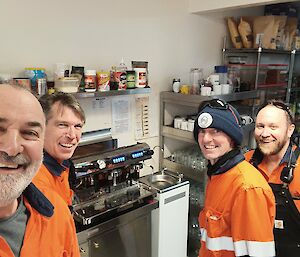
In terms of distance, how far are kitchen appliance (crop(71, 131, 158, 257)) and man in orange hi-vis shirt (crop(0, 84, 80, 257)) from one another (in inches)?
32.8

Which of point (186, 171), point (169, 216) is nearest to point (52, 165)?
point (169, 216)

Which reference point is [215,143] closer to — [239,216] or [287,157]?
[239,216]

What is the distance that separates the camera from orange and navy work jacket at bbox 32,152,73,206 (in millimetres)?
1299

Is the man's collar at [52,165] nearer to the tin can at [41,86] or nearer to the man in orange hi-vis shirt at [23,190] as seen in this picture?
the man in orange hi-vis shirt at [23,190]

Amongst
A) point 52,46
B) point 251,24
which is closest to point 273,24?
point 251,24

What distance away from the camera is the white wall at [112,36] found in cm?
195

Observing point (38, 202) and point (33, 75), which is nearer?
point (38, 202)

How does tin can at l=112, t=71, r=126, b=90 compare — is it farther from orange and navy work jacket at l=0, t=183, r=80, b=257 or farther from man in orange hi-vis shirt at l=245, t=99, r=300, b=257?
orange and navy work jacket at l=0, t=183, r=80, b=257

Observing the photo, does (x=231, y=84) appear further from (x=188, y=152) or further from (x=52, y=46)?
(x=52, y=46)

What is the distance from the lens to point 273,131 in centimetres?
162

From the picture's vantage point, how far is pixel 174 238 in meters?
2.45

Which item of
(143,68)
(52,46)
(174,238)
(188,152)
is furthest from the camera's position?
(188,152)

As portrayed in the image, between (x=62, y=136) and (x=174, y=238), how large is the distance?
1.48 meters

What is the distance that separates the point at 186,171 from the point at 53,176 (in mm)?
1646
